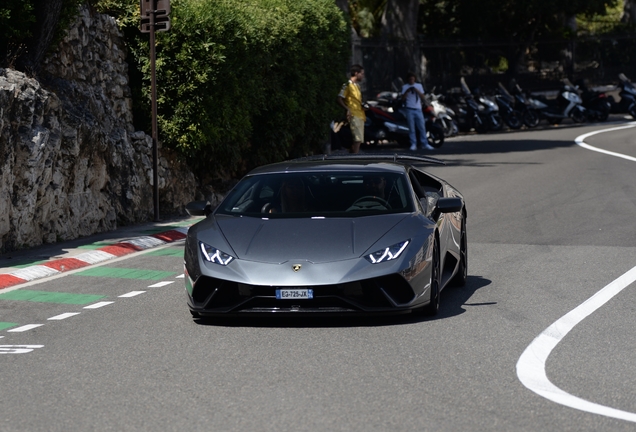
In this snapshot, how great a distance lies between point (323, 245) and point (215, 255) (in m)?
0.83

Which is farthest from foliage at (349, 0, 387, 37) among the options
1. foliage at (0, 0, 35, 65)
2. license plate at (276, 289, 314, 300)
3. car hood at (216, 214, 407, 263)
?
license plate at (276, 289, 314, 300)

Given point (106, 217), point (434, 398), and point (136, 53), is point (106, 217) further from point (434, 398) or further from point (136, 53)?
point (434, 398)

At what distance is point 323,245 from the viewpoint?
8.82 metres

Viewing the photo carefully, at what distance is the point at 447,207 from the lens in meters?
9.59

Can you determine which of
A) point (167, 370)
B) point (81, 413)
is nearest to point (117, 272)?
point (167, 370)

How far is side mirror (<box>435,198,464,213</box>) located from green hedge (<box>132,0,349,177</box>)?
788cm

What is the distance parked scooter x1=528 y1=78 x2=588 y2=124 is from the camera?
40.9 meters

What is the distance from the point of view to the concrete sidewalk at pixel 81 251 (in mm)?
12133

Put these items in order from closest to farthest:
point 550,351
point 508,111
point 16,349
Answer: point 550,351 → point 16,349 → point 508,111

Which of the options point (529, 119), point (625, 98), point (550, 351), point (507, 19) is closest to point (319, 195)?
point (550, 351)

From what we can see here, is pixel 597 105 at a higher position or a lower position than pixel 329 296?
lower

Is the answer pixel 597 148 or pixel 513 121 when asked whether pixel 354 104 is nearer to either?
pixel 597 148

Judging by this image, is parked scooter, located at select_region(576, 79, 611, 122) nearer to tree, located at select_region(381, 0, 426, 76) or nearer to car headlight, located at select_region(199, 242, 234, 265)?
tree, located at select_region(381, 0, 426, 76)

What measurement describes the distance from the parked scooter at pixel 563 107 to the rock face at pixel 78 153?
25.0 meters
